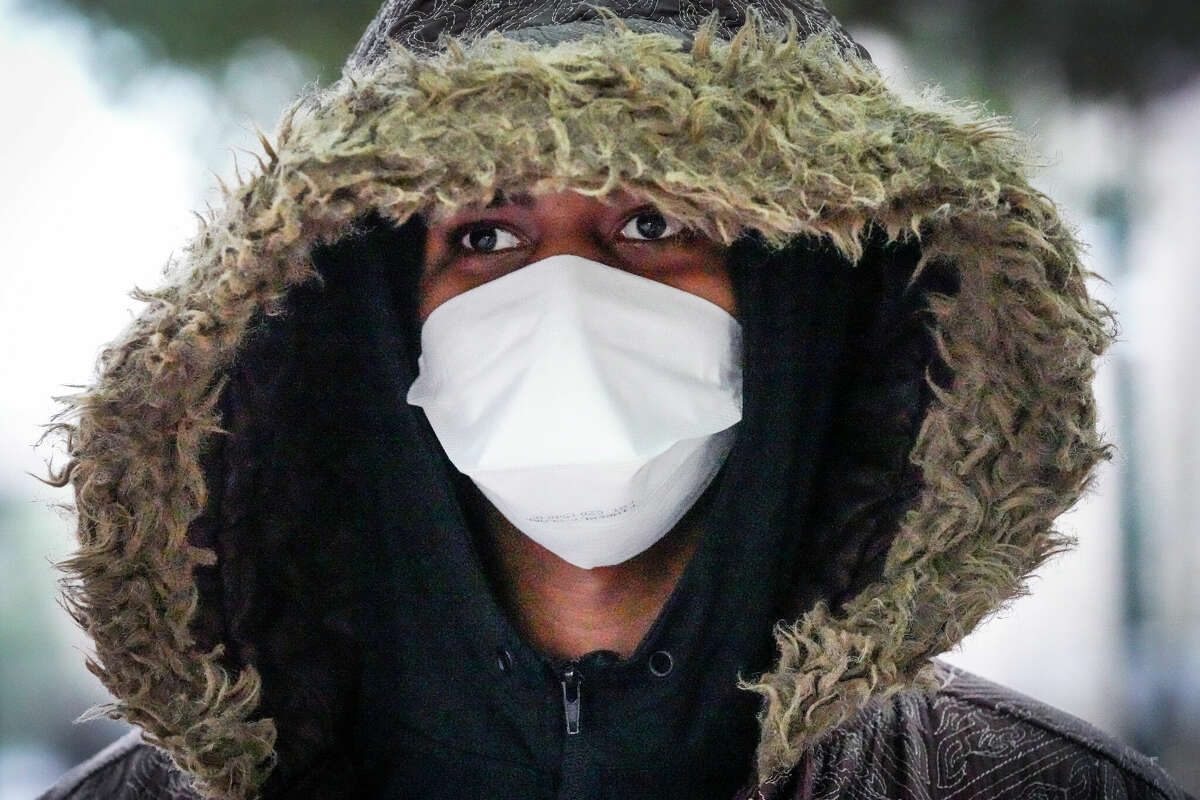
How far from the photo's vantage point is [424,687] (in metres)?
1.49

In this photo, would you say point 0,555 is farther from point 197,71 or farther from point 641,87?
point 641,87

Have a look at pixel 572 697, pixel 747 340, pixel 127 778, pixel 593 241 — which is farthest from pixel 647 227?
pixel 127 778

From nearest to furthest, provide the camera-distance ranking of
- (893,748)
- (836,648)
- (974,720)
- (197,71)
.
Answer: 1. (836,648)
2. (893,748)
3. (974,720)
4. (197,71)

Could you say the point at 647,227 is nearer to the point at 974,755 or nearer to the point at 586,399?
the point at 586,399

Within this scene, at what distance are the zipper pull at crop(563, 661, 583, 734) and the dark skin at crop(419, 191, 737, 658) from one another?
0.20ft

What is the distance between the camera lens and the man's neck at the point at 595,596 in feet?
4.72

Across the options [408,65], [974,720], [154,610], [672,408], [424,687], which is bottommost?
[974,720]

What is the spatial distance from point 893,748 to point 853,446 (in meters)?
0.41

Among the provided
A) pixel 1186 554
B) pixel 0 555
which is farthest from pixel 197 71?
pixel 1186 554

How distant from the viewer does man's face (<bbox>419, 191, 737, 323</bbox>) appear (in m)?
1.39

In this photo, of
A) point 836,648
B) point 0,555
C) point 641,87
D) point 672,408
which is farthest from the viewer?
point 0,555

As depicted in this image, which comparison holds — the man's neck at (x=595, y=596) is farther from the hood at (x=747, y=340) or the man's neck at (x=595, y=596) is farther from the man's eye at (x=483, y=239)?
the man's eye at (x=483, y=239)

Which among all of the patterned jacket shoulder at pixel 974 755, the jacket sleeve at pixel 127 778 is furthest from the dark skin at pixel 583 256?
the jacket sleeve at pixel 127 778

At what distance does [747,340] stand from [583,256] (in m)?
0.24
